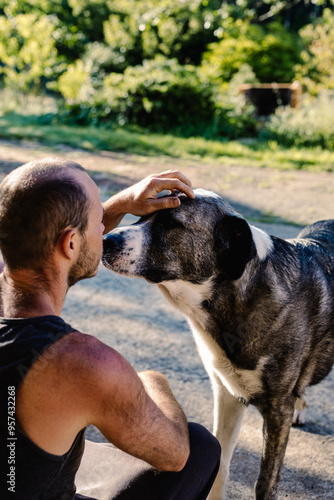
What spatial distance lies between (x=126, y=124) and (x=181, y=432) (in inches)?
491

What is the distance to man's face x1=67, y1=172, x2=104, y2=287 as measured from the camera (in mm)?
1560

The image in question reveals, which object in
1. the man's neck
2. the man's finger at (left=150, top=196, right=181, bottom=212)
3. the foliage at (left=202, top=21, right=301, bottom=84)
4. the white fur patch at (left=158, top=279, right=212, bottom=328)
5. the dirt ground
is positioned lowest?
the dirt ground

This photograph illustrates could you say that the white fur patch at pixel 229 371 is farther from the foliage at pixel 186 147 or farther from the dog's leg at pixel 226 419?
the foliage at pixel 186 147

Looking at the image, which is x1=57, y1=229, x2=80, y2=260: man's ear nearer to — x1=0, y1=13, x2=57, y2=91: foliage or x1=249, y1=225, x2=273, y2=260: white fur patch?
x1=249, y1=225, x2=273, y2=260: white fur patch

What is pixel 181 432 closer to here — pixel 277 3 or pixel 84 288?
pixel 84 288

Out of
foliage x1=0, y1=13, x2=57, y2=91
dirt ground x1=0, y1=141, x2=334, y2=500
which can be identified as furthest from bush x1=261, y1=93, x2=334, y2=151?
foliage x1=0, y1=13, x2=57, y2=91

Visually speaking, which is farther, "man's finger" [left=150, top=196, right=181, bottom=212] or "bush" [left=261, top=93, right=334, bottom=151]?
"bush" [left=261, top=93, right=334, bottom=151]

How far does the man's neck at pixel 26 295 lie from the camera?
1.46 metres

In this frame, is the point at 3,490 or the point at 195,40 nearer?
the point at 3,490

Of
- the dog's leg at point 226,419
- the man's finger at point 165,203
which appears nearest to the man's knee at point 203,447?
the dog's leg at point 226,419

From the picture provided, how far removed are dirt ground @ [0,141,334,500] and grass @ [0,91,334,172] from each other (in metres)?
2.28

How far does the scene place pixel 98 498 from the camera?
172cm

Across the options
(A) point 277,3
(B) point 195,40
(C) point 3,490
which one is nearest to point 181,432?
(C) point 3,490

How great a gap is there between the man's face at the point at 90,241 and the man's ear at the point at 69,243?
0.04 meters
